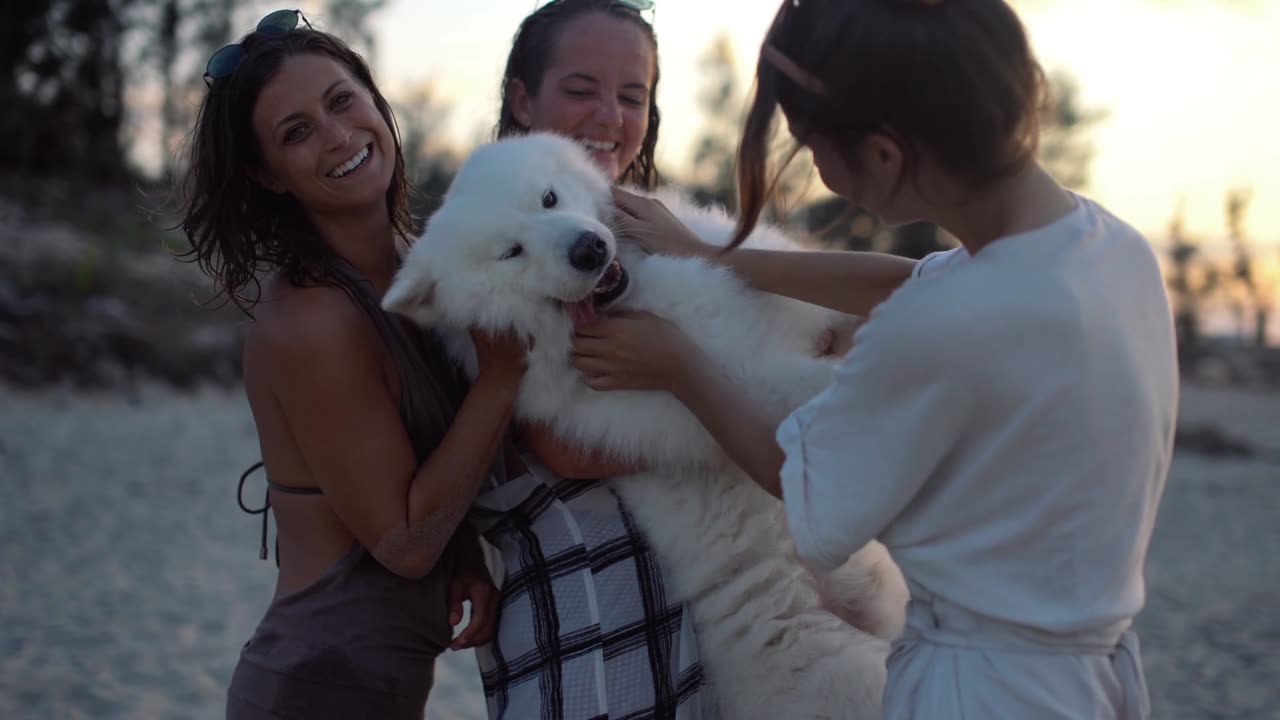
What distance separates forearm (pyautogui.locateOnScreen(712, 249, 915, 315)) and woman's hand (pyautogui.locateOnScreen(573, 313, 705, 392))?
25 centimetres

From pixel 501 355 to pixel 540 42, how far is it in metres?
0.92

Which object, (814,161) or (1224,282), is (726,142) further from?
(814,161)

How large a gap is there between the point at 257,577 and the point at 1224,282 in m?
22.4

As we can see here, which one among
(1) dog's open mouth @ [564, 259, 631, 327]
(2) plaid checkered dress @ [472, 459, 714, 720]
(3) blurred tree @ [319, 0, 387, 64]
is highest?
(3) blurred tree @ [319, 0, 387, 64]

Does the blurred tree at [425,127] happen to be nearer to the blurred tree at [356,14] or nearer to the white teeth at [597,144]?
the blurred tree at [356,14]

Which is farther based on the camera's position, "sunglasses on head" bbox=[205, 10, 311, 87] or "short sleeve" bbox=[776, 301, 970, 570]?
"sunglasses on head" bbox=[205, 10, 311, 87]

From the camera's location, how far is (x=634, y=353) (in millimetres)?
2078

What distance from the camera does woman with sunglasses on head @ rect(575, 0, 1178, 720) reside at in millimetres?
1270

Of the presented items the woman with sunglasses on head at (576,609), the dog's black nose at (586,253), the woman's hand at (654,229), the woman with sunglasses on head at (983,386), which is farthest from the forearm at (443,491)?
the woman with sunglasses on head at (983,386)

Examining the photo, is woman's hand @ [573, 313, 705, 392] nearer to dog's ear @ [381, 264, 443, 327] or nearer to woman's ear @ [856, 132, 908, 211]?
dog's ear @ [381, 264, 443, 327]

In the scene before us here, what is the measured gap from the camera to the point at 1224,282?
22.3 metres

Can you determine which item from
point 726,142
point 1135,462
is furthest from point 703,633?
point 726,142

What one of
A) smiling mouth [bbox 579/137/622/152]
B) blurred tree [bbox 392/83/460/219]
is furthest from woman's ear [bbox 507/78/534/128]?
blurred tree [bbox 392/83/460/219]

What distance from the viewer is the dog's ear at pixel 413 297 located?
6.79 feet
